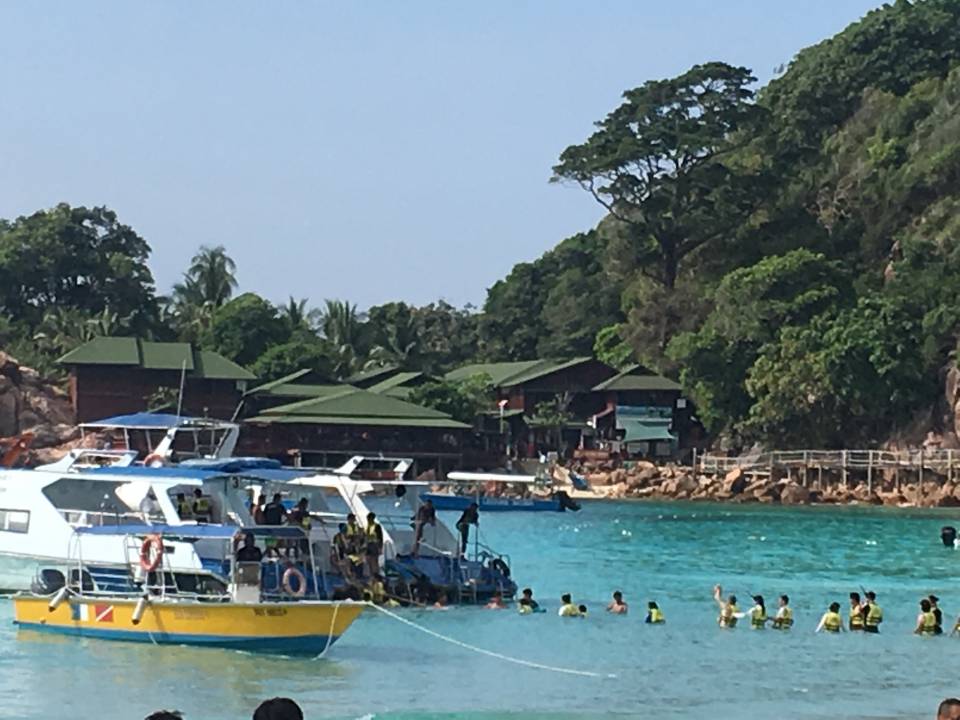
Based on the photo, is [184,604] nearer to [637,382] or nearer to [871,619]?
[871,619]

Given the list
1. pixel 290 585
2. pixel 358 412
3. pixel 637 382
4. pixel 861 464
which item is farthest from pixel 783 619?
pixel 637 382

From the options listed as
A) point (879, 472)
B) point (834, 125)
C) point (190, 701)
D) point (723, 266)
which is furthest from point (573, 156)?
point (190, 701)

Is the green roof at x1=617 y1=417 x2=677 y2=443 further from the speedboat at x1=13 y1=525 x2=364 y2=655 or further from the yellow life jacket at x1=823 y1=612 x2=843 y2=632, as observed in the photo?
the speedboat at x1=13 y1=525 x2=364 y2=655

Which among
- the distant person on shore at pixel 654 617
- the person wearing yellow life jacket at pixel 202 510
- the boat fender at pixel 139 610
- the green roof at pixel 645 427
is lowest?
the distant person on shore at pixel 654 617

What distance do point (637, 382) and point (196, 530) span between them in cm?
8114

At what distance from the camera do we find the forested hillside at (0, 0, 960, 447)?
10044 centimetres

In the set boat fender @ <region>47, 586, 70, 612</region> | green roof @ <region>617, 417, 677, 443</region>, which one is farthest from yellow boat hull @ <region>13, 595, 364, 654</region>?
green roof @ <region>617, 417, 677, 443</region>

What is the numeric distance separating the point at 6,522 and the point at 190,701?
11.6 metres

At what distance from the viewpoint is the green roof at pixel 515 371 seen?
11706 centimetres

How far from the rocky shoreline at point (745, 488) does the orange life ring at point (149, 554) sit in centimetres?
6987

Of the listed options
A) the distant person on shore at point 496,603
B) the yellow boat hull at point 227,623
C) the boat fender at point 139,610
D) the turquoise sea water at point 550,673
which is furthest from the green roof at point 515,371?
the boat fender at point 139,610

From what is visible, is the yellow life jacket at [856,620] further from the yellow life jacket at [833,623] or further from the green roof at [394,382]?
the green roof at [394,382]

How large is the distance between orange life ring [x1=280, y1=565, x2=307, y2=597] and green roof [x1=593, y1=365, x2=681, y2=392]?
80.7m

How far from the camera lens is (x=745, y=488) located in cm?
10212
